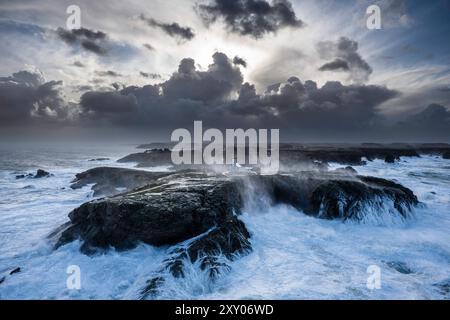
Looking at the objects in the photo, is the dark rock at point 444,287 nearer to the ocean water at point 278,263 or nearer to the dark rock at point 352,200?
the ocean water at point 278,263

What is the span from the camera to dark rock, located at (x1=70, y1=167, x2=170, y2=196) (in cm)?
2386

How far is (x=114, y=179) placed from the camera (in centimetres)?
2659

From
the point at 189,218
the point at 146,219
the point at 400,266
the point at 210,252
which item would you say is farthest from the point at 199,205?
the point at 400,266

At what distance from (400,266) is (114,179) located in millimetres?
24611

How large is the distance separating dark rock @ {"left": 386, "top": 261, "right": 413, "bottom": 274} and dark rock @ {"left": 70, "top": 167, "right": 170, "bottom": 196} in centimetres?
1777

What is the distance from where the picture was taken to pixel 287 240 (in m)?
12.7

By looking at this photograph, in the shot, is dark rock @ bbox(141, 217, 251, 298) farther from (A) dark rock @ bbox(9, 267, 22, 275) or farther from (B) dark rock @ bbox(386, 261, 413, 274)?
(B) dark rock @ bbox(386, 261, 413, 274)

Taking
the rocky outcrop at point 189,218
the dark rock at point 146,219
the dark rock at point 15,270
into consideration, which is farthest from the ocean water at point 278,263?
the dark rock at point 146,219

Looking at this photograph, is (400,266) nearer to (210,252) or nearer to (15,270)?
(210,252)

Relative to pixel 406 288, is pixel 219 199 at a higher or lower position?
higher
